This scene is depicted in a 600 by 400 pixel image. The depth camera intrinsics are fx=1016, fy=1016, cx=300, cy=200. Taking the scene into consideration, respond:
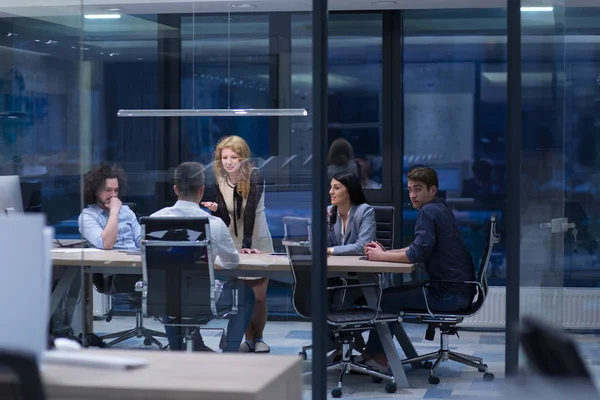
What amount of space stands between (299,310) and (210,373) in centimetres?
241

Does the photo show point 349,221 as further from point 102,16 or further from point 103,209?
point 102,16

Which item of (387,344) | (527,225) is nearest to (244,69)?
(527,225)

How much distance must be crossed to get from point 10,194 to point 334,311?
2.26 meters

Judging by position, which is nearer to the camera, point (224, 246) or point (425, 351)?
point (224, 246)

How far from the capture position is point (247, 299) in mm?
5512

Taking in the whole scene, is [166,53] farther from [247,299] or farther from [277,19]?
[247,299]

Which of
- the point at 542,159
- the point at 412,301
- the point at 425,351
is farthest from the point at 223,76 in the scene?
the point at 425,351

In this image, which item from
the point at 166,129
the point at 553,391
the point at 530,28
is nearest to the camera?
the point at 553,391

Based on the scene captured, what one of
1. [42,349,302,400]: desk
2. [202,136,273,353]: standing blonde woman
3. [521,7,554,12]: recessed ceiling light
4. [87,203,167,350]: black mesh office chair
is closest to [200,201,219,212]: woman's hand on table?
[202,136,273,353]: standing blonde woman

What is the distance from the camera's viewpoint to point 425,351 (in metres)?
8.03

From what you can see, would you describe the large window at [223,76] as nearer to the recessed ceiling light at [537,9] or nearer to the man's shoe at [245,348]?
the man's shoe at [245,348]

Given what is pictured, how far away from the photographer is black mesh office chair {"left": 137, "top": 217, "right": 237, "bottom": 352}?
560 centimetres

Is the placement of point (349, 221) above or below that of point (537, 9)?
below

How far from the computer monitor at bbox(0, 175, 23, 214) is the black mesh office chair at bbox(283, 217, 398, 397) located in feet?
4.88
